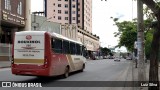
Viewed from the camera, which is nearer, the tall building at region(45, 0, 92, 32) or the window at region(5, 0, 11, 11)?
the window at region(5, 0, 11, 11)

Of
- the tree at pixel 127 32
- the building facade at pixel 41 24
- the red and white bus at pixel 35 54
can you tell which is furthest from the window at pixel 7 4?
the red and white bus at pixel 35 54

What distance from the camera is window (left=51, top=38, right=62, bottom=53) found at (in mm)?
19953

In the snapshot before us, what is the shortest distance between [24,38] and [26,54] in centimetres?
90

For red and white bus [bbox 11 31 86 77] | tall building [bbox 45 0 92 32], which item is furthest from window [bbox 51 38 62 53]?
tall building [bbox 45 0 92 32]

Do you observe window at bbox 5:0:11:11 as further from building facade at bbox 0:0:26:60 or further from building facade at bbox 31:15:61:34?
building facade at bbox 31:15:61:34

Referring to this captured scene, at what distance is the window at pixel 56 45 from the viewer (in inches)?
786

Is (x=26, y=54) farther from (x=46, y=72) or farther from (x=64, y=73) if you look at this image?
(x=64, y=73)

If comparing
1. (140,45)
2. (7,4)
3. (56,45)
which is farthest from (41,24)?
(140,45)

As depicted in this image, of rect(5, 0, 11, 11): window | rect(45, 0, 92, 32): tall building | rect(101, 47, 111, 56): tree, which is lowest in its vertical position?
rect(101, 47, 111, 56): tree

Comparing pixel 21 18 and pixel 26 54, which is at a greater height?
pixel 21 18

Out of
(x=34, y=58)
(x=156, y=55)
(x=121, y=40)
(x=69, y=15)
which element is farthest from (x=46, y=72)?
(x=69, y=15)

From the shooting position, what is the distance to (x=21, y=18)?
64.4 metres

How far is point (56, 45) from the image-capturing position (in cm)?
2070

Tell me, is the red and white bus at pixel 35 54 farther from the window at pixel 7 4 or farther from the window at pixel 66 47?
the window at pixel 7 4
